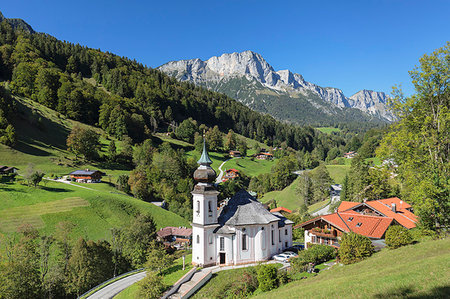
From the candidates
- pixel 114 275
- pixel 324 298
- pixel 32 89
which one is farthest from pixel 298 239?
pixel 32 89

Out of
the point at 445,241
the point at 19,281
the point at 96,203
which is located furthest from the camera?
the point at 96,203

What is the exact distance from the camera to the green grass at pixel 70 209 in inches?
1905

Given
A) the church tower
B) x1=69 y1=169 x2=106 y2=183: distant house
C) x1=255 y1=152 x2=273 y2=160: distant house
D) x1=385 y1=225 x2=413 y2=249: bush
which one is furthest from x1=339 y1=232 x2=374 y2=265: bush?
x1=255 y1=152 x2=273 y2=160: distant house

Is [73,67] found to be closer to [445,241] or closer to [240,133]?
[240,133]

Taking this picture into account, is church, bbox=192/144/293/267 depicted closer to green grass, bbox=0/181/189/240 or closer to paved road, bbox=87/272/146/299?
paved road, bbox=87/272/146/299

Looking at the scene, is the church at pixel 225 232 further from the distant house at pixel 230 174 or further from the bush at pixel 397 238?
the distant house at pixel 230 174

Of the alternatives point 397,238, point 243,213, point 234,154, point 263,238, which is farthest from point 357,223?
point 234,154

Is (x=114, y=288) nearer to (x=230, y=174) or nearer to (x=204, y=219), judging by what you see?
(x=204, y=219)

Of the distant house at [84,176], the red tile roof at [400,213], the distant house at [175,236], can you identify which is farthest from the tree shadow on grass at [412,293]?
the distant house at [84,176]

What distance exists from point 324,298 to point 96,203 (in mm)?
52321

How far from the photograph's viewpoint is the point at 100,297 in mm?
33469

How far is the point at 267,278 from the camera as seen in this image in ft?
83.6

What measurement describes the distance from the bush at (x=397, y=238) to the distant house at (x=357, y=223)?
6.51m

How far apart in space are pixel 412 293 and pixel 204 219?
2562 cm
